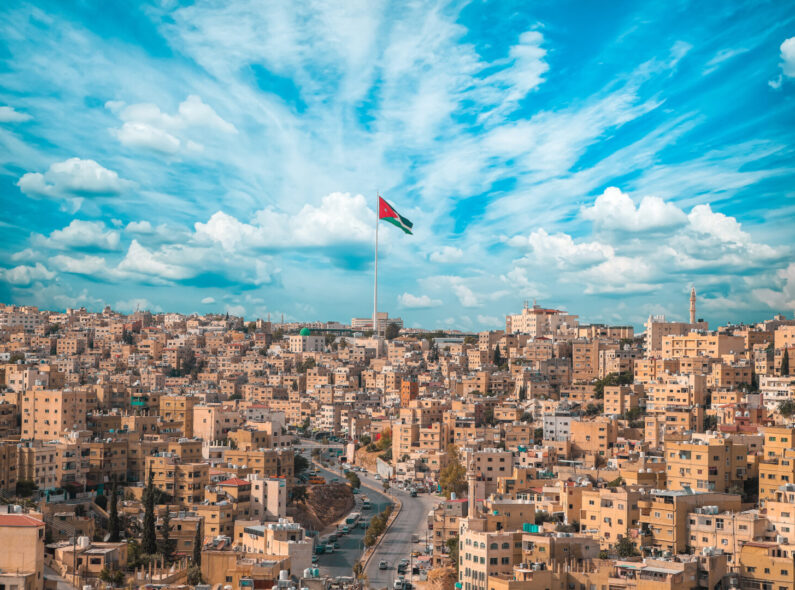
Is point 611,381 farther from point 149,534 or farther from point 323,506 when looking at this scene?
point 149,534

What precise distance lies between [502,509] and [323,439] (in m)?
27.8

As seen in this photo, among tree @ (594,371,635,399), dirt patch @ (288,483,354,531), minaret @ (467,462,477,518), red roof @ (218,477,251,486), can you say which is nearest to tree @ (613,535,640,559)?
minaret @ (467,462,477,518)

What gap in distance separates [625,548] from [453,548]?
5836 mm

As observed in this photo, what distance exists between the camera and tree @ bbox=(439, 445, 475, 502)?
35188mm

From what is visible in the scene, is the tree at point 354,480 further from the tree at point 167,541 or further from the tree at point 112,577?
the tree at point 112,577

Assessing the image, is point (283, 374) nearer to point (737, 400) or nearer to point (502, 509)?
point (737, 400)

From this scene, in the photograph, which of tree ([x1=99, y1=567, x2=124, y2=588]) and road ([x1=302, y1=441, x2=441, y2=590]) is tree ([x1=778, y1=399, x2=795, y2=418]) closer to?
road ([x1=302, y1=441, x2=441, y2=590])

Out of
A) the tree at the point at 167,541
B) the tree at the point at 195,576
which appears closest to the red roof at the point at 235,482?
the tree at the point at 167,541

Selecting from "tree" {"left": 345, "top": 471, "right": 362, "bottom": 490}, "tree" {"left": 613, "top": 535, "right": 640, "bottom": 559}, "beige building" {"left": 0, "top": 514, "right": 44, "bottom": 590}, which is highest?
"beige building" {"left": 0, "top": 514, "right": 44, "bottom": 590}

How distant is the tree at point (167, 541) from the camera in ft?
79.9

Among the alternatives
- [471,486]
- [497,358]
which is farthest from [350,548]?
[497,358]

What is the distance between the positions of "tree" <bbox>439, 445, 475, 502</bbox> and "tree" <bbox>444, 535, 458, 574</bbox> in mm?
6225

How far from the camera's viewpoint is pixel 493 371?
5650cm

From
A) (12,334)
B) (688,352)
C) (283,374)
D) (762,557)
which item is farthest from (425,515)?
(12,334)
